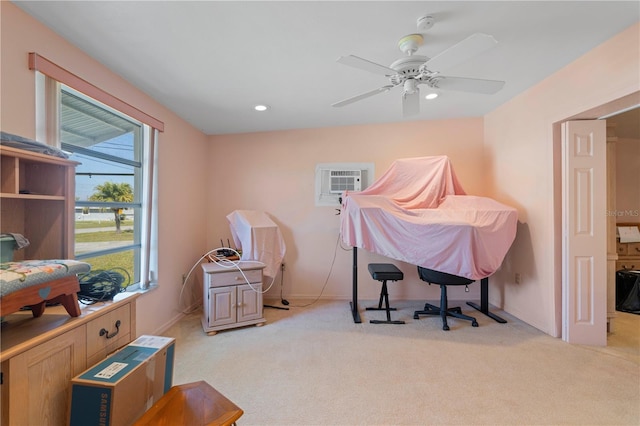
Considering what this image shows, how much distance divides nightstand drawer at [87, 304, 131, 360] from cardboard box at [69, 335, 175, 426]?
3.2 inches

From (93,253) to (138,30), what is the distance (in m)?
1.81

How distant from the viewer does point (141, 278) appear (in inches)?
101

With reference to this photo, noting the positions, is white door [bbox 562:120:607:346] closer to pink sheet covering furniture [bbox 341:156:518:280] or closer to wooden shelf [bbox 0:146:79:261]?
pink sheet covering furniture [bbox 341:156:518:280]

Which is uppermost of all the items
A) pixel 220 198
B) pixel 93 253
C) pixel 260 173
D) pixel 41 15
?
pixel 41 15

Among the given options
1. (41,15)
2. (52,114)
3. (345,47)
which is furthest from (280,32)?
(52,114)

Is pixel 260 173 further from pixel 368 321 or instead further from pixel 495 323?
pixel 495 323

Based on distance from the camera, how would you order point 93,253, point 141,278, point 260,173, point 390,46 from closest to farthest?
point 390,46 → point 93,253 → point 141,278 → point 260,173

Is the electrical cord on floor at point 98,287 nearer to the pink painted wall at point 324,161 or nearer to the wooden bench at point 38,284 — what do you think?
the wooden bench at point 38,284

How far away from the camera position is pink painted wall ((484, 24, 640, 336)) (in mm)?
1928

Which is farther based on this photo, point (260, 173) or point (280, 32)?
point (260, 173)

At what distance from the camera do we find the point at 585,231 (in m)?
2.37

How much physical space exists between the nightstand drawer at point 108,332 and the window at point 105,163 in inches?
26.4

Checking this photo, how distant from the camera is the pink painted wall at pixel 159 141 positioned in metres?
1.47

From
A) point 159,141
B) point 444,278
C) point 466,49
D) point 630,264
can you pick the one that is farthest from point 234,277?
point 630,264
